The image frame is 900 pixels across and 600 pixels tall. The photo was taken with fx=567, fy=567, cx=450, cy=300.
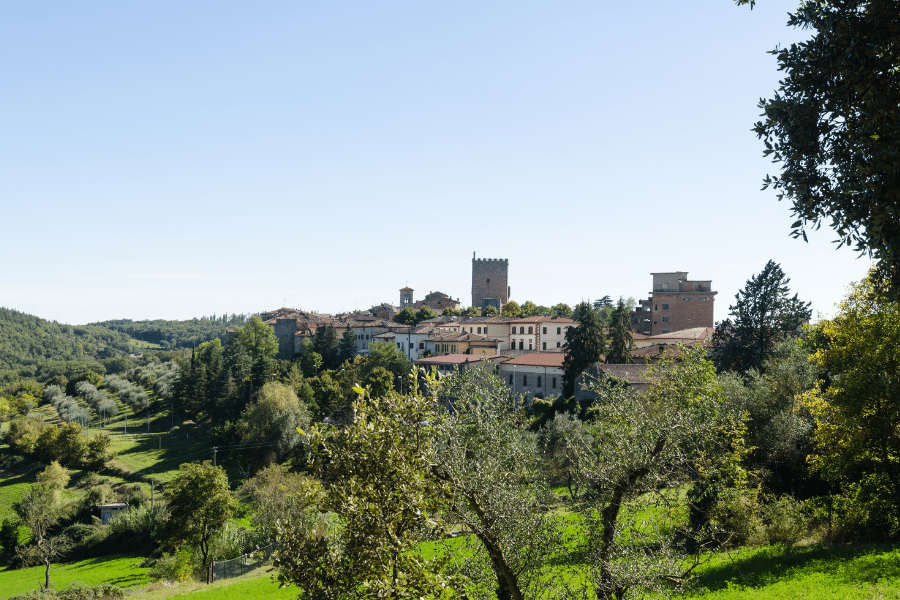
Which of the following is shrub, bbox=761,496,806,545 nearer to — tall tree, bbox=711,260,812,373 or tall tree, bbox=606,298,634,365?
tall tree, bbox=711,260,812,373

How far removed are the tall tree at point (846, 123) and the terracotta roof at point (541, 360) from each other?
174ft

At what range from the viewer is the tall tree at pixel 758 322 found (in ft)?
150

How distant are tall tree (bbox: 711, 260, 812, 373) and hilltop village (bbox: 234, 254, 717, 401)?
664 centimetres

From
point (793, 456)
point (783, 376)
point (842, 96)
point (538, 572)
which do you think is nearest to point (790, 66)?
point (842, 96)

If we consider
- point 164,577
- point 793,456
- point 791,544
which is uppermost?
point 793,456

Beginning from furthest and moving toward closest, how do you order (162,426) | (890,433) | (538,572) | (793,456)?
(162,426) → (793,456) → (890,433) → (538,572)

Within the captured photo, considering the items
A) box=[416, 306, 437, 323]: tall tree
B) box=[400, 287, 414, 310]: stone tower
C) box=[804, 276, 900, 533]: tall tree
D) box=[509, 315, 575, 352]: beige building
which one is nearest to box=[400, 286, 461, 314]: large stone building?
box=[400, 287, 414, 310]: stone tower

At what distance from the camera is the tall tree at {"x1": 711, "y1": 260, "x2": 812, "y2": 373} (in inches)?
1799

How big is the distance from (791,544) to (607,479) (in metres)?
15.4

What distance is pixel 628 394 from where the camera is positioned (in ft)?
46.0

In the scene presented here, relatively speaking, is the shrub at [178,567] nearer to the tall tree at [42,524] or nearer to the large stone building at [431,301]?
the tall tree at [42,524]

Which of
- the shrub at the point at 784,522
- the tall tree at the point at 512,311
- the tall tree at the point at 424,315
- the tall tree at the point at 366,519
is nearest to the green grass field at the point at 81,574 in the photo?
the shrub at the point at 784,522

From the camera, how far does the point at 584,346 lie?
5600 centimetres

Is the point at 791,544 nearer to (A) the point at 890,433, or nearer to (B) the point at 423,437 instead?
(A) the point at 890,433
